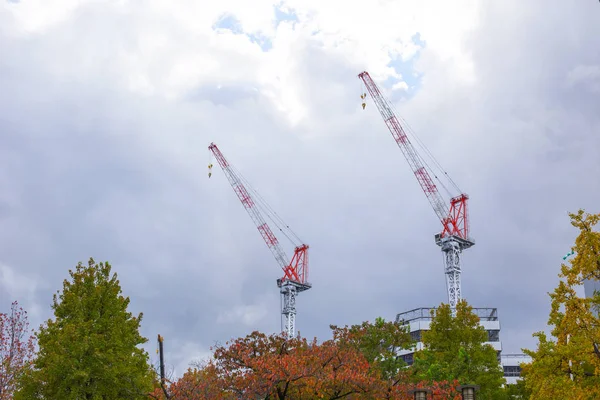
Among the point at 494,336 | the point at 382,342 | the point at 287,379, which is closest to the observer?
the point at 287,379

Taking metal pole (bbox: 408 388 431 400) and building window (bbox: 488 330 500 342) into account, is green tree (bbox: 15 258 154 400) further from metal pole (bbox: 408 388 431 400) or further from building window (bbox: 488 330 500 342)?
building window (bbox: 488 330 500 342)

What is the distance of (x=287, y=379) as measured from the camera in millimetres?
26031

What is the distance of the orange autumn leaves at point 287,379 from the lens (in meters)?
26.4

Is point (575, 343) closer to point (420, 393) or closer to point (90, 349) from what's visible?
point (420, 393)

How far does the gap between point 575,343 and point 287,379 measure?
1256 centimetres

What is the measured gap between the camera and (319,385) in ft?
85.9

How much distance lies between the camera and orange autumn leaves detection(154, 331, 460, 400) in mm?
26439

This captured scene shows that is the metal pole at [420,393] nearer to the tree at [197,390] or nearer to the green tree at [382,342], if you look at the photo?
the tree at [197,390]

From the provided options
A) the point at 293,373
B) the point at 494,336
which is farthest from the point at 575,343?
the point at 494,336

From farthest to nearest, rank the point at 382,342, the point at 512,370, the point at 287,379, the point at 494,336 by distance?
the point at 512,370
the point at 494,336
the point at 382,342
the point at 287,379

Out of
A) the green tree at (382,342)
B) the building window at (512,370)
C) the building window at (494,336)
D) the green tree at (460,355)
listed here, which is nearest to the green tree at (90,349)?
the green tree at (382,342)

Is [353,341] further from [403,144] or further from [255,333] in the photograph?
[403,144]

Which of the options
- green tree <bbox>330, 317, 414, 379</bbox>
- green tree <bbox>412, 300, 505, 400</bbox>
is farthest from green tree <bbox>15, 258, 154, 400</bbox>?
green tree <bbox>412, 300, 505, 400</bbox>

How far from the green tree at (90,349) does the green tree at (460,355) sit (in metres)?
18.0
